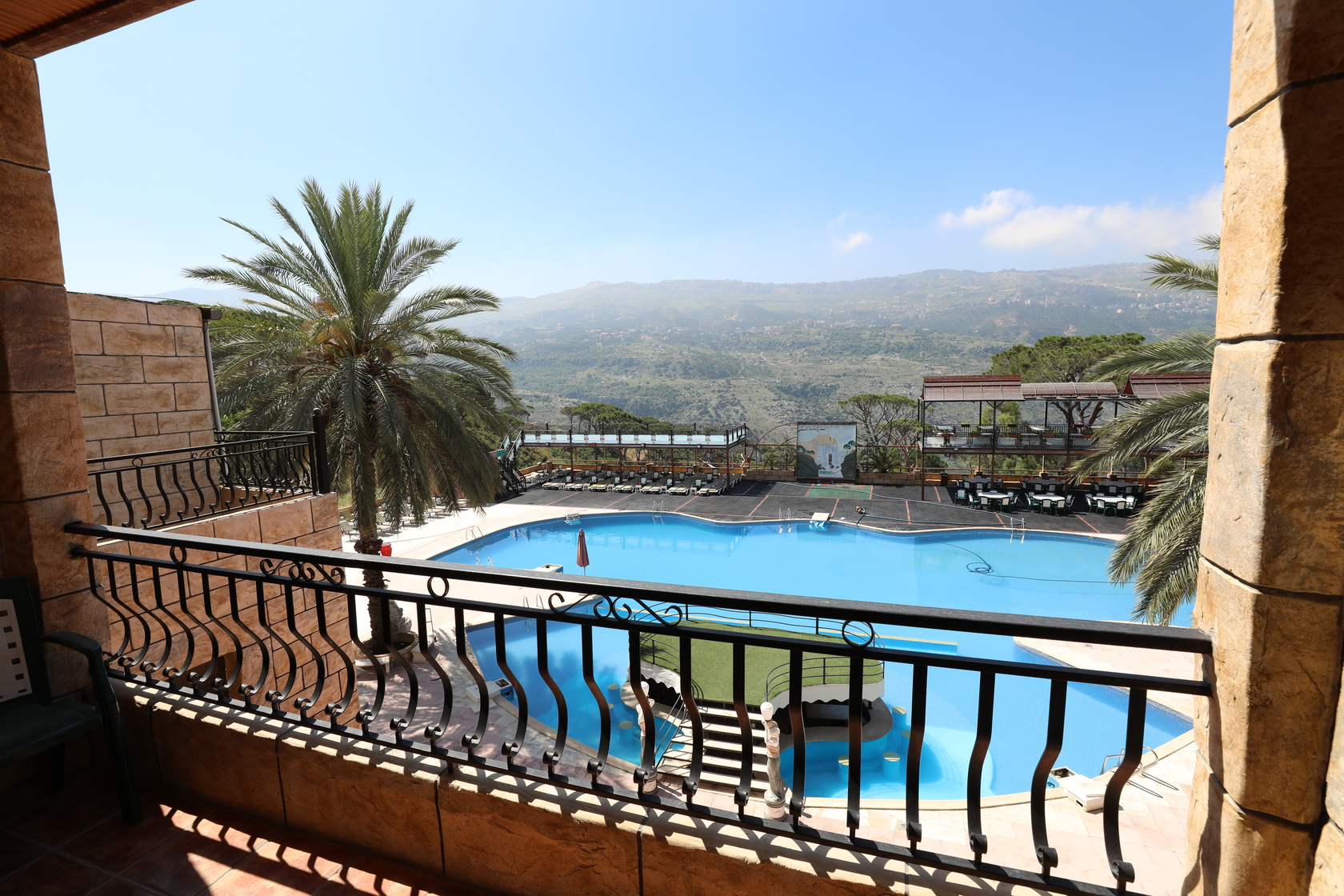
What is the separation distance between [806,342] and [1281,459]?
361ft

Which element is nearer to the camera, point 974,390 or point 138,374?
point 138,374

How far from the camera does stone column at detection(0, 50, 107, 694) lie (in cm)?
246

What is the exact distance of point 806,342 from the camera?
107 metres

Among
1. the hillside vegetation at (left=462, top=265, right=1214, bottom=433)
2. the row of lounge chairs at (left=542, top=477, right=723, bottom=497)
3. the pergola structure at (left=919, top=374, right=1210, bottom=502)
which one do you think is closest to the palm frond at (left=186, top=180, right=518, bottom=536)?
the row of lounge chairs at (left=542, top=477, right=723, bottom=497)

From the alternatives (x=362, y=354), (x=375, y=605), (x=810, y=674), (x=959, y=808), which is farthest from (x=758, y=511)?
(x=362, y=354)

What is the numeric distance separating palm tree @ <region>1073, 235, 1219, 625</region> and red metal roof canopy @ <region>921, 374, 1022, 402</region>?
1518cm

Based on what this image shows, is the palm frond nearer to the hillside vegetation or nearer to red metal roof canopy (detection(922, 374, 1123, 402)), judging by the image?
red metal roof canopy (detection(922, 374, 1123, 402))

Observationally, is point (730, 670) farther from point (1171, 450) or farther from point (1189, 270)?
point (1189, 270)

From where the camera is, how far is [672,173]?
10225 cm

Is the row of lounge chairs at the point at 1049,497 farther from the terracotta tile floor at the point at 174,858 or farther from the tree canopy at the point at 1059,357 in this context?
the terracotta tile floor at the point at 174,858

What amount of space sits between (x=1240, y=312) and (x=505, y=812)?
2.15m

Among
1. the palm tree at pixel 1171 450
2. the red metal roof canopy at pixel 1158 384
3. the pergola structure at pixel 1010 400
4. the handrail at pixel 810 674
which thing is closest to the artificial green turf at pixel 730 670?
the handrail at pixel 810 674

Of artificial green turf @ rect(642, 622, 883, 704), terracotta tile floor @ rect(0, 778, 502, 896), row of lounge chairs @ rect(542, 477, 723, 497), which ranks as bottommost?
artificial green turf @ rect(642, 622, 883, 704)

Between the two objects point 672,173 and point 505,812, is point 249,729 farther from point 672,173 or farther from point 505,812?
point 672,173
